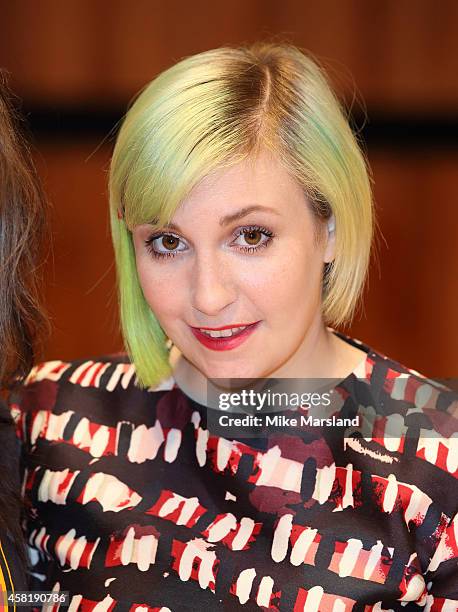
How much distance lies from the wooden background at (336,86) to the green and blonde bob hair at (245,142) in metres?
2.27

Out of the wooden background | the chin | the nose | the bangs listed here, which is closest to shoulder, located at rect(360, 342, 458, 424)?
the chin

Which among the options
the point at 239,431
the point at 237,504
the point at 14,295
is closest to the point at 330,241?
the point at 239,431

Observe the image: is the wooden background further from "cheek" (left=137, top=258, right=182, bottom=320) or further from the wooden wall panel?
"cheek" (left=137, top=258, right=182, bottom=320)

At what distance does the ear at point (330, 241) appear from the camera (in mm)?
1471

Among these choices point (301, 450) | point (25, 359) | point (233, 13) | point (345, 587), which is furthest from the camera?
point (233, 13)

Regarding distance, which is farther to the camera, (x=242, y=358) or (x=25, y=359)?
(x=25, y=359)

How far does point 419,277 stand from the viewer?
396 centimetres

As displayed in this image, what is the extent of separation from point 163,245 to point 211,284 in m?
0.13

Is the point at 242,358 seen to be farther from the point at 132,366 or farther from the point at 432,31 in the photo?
the point at 432,31

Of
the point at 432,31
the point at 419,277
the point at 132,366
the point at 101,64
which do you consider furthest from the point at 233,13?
the point at 132,366

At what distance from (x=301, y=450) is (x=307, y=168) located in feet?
1.58

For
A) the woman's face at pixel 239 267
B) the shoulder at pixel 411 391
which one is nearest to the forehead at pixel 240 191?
the woman's face at pixel 239 267

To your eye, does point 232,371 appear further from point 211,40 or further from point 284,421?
point 211,40

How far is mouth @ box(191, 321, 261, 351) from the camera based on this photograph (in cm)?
143
